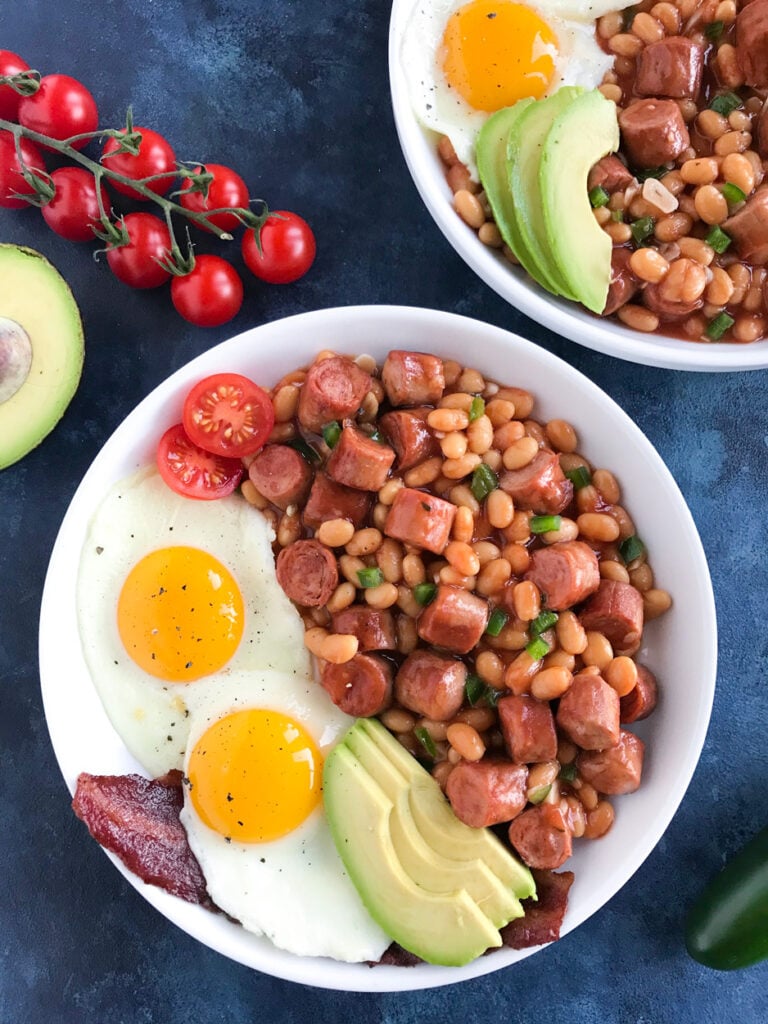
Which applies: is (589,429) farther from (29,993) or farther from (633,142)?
(29,993)

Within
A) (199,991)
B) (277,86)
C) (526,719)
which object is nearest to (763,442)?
(526,719)

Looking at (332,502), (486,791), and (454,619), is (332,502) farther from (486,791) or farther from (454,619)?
(486,791)

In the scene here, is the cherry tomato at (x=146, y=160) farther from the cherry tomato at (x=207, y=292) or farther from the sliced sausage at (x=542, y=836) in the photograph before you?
the sliced sausage at (x=542, y=836)

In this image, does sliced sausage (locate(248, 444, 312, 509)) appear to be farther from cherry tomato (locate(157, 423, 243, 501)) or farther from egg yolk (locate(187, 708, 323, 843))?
egg yolk (locate(187, 708, 323, 843))

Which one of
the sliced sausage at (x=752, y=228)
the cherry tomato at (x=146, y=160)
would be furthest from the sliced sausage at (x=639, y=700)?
the cherry tomato at (x=146, y=160)

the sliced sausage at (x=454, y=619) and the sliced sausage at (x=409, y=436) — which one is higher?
the sliced sausage at (x=409, y=436)

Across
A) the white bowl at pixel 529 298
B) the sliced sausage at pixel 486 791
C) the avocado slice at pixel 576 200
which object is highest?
the avocado slice at pixel 576 200
